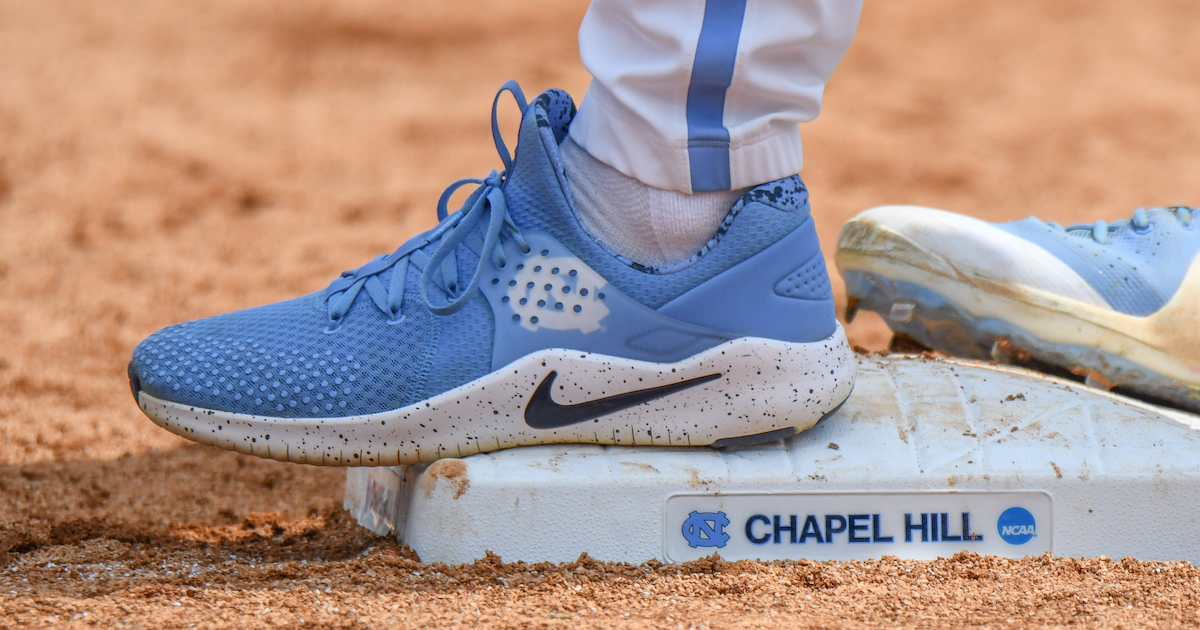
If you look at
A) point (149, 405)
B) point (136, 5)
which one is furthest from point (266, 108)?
point (149, 405)

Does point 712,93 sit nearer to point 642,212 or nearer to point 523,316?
point 642,212

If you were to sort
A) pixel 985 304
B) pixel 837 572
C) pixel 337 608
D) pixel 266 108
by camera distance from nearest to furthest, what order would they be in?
pixel 337 608 → pixel 837 572 → pixel 985 304 → pixel 266 108

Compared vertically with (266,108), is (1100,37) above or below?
above

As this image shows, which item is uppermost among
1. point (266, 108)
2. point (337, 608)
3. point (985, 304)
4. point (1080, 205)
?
point (266, 108)

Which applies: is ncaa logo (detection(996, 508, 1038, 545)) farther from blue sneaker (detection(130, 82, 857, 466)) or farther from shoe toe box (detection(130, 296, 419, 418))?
shoe toe box (detection(130, 296, 419, 418))

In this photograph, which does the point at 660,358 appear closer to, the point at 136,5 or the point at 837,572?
the point at 837,572

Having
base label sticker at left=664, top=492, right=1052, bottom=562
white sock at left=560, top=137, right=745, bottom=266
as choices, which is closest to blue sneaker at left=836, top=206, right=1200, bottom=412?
base label sticker at left=664, top=492, right=1052, bottom=562
